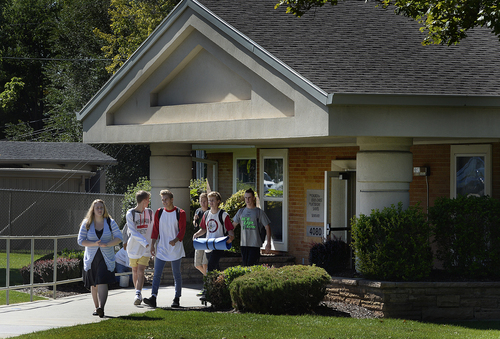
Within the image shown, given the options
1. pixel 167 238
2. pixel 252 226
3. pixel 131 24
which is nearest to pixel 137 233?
pixel 167 238

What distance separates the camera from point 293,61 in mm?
10922

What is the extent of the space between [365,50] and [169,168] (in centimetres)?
505

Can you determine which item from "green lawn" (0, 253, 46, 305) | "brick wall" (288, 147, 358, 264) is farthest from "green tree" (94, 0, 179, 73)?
"brick wall" (288, 147, 358, 264)

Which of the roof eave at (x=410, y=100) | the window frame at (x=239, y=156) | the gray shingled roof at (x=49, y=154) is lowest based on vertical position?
the window frame at (x=239, y=156)

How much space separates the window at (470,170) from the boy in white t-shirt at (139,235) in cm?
583

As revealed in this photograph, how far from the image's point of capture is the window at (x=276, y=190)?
587 inches

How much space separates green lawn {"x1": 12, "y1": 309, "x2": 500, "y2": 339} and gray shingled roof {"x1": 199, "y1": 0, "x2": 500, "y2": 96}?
3.58m

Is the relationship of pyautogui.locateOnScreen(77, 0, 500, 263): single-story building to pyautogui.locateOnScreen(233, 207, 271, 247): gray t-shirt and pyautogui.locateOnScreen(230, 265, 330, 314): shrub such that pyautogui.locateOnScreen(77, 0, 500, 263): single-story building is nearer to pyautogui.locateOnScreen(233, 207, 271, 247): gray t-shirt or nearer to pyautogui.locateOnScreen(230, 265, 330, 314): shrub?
pyautogui.locateOnScreen(233, 207, 271, 247): gray t-shirt

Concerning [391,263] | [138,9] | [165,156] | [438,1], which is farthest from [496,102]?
[138,9]

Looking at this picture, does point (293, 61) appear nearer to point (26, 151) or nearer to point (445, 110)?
point (445, 110)

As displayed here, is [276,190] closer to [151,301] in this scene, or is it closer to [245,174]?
[245,174]

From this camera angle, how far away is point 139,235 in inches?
395

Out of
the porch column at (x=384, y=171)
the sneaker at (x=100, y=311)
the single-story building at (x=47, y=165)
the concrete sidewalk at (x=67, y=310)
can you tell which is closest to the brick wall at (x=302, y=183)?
the concrete sidewalk at (x=67, y=310)

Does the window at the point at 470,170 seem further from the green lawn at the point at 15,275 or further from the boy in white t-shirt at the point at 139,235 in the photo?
the green lawn at the point at 15,275
